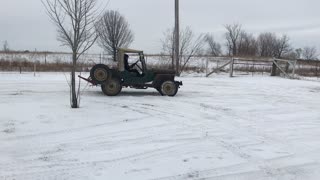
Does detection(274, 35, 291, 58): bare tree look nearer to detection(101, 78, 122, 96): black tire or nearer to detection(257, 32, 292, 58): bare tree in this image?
Answer: detection(257, 32, 292, 58): bare tree

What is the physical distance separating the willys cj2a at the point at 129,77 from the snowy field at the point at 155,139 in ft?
3.67

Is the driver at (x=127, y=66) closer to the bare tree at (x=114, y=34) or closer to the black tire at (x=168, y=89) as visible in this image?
the black tire at (x=168, y=89)

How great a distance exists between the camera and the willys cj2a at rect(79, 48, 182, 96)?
15484 mm

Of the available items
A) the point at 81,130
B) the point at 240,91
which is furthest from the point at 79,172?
the point at 240,91

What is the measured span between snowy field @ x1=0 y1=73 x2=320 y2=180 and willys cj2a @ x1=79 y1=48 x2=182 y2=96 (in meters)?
1.12

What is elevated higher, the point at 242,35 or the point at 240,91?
the point at 242,35

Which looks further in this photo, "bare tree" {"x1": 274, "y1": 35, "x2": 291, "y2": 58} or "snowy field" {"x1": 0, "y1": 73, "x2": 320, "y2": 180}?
"bare tree" {"x1": 274, "y1": 35, "x2": 291, "y2": 58}

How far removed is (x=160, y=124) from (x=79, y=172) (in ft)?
13.0

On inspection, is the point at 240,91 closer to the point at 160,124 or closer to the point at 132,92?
the point at 132,92

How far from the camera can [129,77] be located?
627 inches

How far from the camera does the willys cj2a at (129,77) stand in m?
15.5

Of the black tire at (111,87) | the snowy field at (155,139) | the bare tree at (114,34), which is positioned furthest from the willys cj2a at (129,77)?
the bare tree at (114,34)

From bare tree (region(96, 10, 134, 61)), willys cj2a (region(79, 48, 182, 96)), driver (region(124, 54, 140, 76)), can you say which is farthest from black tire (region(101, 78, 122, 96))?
bare tree (region(96, 10, 134, 61))

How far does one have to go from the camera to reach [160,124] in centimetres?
1023
